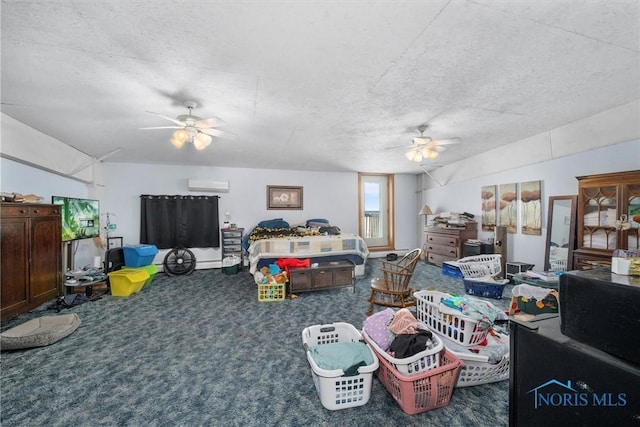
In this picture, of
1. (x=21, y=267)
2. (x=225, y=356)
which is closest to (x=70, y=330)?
(x=21, y=267)

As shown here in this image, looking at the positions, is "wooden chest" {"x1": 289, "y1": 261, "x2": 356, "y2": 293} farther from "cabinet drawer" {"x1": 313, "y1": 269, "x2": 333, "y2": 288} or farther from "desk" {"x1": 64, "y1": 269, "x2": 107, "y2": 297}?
"desk" {"x1": 64, "y1": 269, "x2": 107, "y2": 297}

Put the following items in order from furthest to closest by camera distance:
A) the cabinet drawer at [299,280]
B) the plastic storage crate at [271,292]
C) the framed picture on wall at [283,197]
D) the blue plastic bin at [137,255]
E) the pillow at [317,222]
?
1. the framed picture on wall at [283,197]
2. the pillow at [317,222]
3. the blue plastic bin at [137,255]
4. the cabinet drawer at [299,280]
5. the plastic storage crate at [271,292]

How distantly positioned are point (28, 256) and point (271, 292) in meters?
3.02

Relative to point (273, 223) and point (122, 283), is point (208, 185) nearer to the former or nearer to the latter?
point (273, 223)

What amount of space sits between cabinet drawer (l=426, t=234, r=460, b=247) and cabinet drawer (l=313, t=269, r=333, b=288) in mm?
2962

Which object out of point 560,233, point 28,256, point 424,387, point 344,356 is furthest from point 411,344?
point 28,256

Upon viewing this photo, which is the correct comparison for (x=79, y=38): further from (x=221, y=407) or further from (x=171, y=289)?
(x=171, y=289)

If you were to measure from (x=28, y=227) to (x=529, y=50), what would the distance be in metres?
5.60

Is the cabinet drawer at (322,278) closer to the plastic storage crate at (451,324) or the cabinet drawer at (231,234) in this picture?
the plastic storage crate at (451,324)

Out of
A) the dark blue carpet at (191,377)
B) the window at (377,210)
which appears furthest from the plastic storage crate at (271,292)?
the window at (377,210)

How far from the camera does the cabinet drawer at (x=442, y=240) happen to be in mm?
5258

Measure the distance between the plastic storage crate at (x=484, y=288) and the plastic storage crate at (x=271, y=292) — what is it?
2.83 metres

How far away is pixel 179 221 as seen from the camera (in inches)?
221

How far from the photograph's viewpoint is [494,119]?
3379 mm
